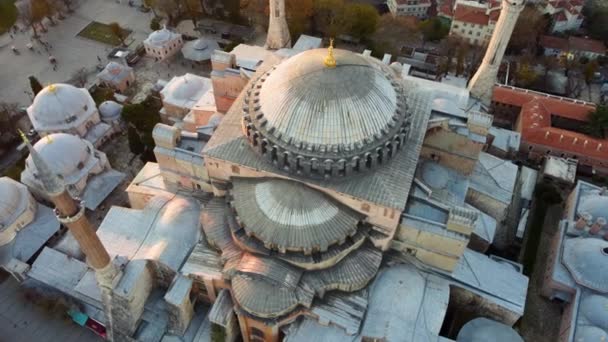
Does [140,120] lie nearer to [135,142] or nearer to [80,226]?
[135,142]

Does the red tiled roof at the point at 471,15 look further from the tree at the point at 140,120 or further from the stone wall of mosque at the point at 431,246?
the tree at the point at 140,120

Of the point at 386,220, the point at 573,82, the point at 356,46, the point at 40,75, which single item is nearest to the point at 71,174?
the point at 40,75

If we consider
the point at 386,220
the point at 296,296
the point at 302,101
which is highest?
the point at 302,101

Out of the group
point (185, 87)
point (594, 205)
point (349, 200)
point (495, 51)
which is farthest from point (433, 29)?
point (349, 200)

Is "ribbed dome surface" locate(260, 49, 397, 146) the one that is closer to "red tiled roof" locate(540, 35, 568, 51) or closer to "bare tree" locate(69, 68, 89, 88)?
"bare tree" locate(69, 68, 89, 88)

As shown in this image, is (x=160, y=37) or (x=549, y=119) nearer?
(x=549, y=119)

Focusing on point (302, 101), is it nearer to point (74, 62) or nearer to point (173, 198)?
point (173, 198)
